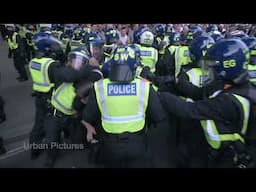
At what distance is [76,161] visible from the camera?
4.63 m

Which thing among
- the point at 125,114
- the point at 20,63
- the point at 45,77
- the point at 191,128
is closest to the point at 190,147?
the point at 191,128

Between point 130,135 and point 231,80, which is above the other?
point 231,80

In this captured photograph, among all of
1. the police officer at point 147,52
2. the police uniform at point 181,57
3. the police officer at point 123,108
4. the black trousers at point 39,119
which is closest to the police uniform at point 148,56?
the police officer at point 147,52

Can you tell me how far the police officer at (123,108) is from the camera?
105 inches

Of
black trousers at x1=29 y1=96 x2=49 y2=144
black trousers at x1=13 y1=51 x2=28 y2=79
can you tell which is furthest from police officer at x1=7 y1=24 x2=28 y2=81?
black trousers at x1=29 y1=96 x2=49 y2=144

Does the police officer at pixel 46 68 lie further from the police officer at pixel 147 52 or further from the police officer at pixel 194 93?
the police officer at pixel 147 52

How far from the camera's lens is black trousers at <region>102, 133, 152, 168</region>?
2.74m

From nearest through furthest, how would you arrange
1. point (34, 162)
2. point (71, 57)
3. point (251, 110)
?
1. point (251, 110)
2. point (71, 57)
3. point (34, 162)

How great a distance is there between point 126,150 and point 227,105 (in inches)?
34.6

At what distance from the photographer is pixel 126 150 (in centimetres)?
275

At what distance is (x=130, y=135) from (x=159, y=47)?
5577 millimetres

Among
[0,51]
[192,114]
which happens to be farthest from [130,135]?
[0,51]

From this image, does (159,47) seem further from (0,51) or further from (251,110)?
(0,51)

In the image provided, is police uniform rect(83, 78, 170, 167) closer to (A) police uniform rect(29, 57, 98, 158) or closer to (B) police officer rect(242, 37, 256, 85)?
(A) police uniform rect(29, 57, 98, 158)
